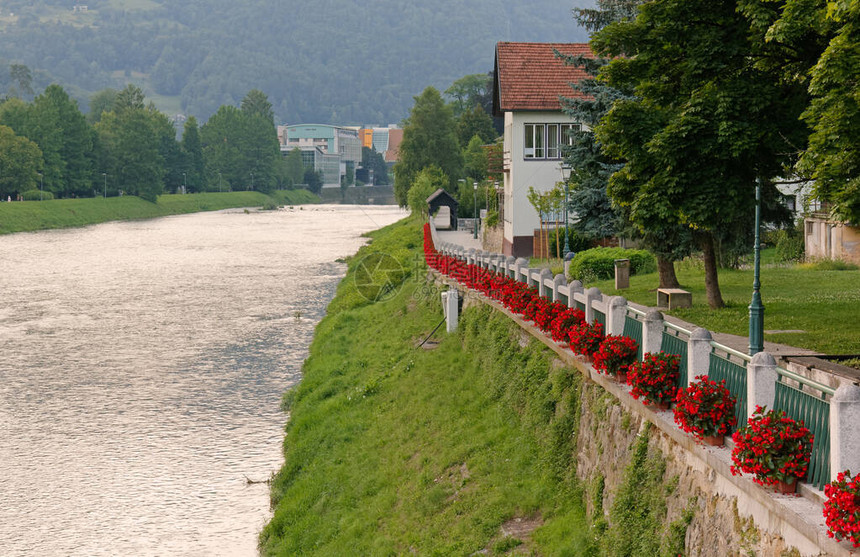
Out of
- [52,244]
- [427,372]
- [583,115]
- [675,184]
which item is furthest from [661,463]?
[52,244]

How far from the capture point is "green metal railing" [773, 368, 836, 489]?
8.05 metres

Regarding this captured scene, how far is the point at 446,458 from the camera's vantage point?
18406mm

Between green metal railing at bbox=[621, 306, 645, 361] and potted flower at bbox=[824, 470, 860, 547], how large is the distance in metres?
6.04

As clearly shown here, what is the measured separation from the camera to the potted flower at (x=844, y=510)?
22.7 feet

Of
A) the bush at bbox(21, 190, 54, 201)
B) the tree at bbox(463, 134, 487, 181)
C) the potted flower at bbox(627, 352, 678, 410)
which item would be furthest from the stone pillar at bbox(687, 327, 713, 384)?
the bush at bbox(21, 190, 54, 201)

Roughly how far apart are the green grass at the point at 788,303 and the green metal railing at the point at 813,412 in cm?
881

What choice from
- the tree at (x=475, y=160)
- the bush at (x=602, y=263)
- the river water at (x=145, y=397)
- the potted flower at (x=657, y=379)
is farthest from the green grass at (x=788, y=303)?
the tree at (x=475, y=160)

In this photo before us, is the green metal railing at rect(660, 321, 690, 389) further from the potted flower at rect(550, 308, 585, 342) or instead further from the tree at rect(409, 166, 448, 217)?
the tree at rect(409, 166, 448, 217)

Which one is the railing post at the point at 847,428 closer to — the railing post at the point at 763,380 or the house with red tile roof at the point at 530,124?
the railing post at the point at 763,380

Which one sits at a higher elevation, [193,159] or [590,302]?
[193,159]

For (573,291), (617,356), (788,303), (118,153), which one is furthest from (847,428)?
(118,153)

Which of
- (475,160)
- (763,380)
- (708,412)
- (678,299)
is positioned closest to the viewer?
(763,380)

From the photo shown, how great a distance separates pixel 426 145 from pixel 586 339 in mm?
85382

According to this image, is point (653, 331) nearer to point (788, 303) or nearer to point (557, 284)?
point (557, 284)
